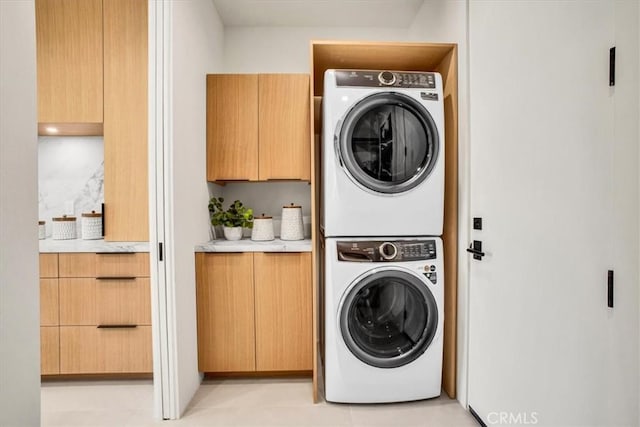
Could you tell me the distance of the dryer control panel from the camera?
189 cm

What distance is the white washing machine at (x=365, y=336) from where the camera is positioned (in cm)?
189

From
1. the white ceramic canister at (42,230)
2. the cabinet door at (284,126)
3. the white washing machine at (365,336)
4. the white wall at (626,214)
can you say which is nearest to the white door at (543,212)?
the white wall at (626,214)

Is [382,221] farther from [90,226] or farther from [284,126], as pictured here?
[90,226]

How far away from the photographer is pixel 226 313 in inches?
86.7

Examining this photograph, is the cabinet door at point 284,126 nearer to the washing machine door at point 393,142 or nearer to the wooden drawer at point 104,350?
the washing machine door at point 393,142

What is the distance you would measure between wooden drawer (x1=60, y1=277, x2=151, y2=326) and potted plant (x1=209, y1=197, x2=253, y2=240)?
595 millimetres

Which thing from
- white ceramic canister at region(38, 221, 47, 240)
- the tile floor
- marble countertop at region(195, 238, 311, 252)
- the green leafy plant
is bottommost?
the tile floor

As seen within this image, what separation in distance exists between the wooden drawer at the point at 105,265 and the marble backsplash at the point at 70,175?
0.62m

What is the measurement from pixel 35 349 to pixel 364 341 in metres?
1.50

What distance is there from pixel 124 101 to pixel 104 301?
4.29 ft

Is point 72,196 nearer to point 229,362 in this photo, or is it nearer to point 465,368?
point 229,362

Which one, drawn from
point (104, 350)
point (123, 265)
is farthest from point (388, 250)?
point (104, 350)

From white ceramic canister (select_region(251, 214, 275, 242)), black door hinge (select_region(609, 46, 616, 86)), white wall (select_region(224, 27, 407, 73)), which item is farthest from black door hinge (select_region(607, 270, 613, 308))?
white wall (select_region(224, 27, 407, 73))

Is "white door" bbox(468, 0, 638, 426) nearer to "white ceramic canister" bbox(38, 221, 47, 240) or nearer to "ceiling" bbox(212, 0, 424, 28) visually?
"ceiling" bbox(212, 0, 424, 28)
